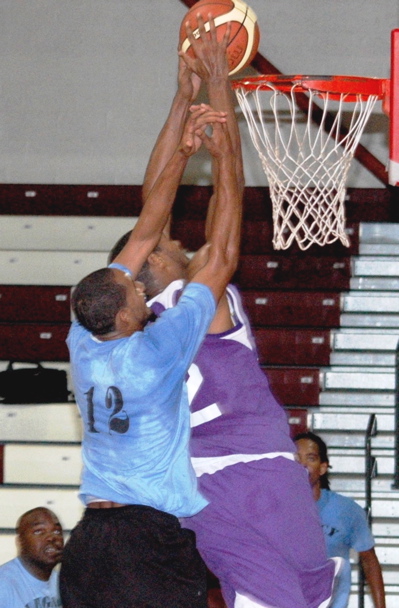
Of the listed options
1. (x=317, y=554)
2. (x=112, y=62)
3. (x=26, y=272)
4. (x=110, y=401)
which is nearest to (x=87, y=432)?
(x=110, y=401)

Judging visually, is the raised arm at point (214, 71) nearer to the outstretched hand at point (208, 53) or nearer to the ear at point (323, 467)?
the outstretched hand at point (208, 53)

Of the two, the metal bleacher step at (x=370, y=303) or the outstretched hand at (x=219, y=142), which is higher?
the outstretched hand at (x=219, y=142)

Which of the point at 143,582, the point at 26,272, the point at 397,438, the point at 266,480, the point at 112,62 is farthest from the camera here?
the point at 112,62

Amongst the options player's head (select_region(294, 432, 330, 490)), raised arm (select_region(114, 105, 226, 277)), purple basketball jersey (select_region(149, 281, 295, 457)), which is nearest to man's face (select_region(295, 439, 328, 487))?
player's head (select_region(294, 432, 330, 490))

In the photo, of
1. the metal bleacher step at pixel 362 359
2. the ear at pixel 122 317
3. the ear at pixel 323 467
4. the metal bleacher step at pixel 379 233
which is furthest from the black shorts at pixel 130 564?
the metal bleacher step at pixel 379 233

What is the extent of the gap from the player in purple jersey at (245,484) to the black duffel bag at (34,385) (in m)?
3.60

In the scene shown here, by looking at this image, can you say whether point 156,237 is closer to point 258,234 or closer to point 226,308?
point 226,308

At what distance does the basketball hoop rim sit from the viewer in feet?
14.7

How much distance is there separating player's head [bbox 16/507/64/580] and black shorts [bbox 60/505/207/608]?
1860mm

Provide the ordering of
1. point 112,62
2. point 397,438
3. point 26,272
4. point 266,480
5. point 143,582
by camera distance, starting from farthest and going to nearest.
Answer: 1. point 112,62
2. point 26,272
3. point 397,438
4. point 266,480
5. point 143,582

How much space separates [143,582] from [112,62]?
270 inches

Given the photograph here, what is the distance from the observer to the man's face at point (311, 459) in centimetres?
553

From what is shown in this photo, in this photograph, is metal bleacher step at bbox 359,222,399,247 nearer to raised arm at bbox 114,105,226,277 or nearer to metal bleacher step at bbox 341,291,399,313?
metal bleacher step at bbox 341,291,399,313

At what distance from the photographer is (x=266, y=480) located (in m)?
3.48
